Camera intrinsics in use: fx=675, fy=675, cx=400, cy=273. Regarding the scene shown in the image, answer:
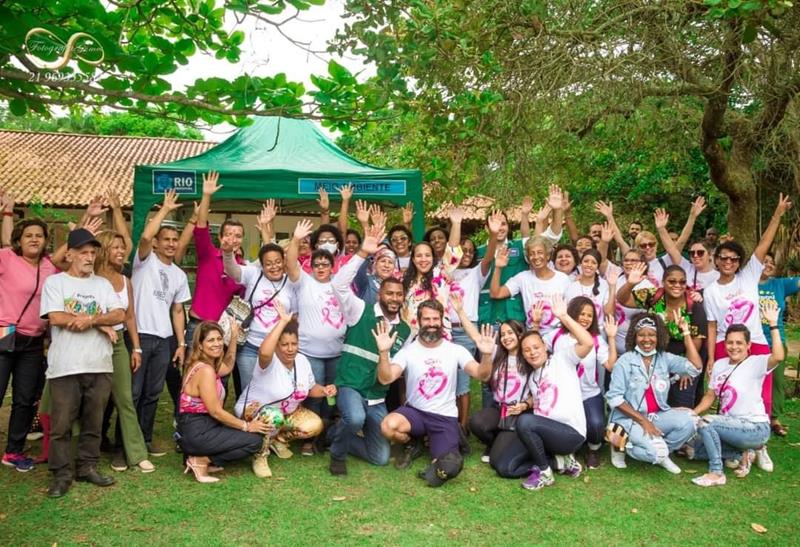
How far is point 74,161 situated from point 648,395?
755 inches

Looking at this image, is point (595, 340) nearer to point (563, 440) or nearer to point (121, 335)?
point (563, 440)

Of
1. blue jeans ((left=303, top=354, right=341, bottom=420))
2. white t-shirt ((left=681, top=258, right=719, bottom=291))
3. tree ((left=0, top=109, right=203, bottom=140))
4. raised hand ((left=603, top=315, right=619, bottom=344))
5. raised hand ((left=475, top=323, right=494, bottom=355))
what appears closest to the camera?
raised hand ((left=475, top=323, right=494, bottom=355))

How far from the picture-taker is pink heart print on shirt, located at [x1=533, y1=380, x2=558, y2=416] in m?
4.74

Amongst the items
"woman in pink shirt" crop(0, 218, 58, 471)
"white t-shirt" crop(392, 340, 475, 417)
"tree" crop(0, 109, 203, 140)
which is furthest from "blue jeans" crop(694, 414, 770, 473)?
"tree" crop(0, 109, 203, 140)

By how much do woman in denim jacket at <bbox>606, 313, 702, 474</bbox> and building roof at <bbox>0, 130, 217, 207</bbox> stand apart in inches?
566

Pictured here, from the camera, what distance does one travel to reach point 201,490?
4383mm

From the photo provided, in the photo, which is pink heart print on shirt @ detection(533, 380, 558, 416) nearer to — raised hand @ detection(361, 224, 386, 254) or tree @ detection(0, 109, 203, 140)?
raised hand @ detection(361, 224, 386, 254)

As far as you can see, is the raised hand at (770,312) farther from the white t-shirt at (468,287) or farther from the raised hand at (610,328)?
the white t-shirt at (468,287)

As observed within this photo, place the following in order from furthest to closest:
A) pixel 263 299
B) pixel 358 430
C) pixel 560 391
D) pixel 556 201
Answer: pixel 556 201 → pixel 263 299 → pixel 358 430 → pixel 560 391

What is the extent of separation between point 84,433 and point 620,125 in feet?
22.3

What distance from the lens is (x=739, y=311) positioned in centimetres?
530

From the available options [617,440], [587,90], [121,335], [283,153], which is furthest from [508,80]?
[121,335]

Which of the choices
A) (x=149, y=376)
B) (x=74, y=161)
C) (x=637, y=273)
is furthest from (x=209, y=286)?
(x=74, y=161)

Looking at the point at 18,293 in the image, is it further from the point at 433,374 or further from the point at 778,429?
the point at 778,429
